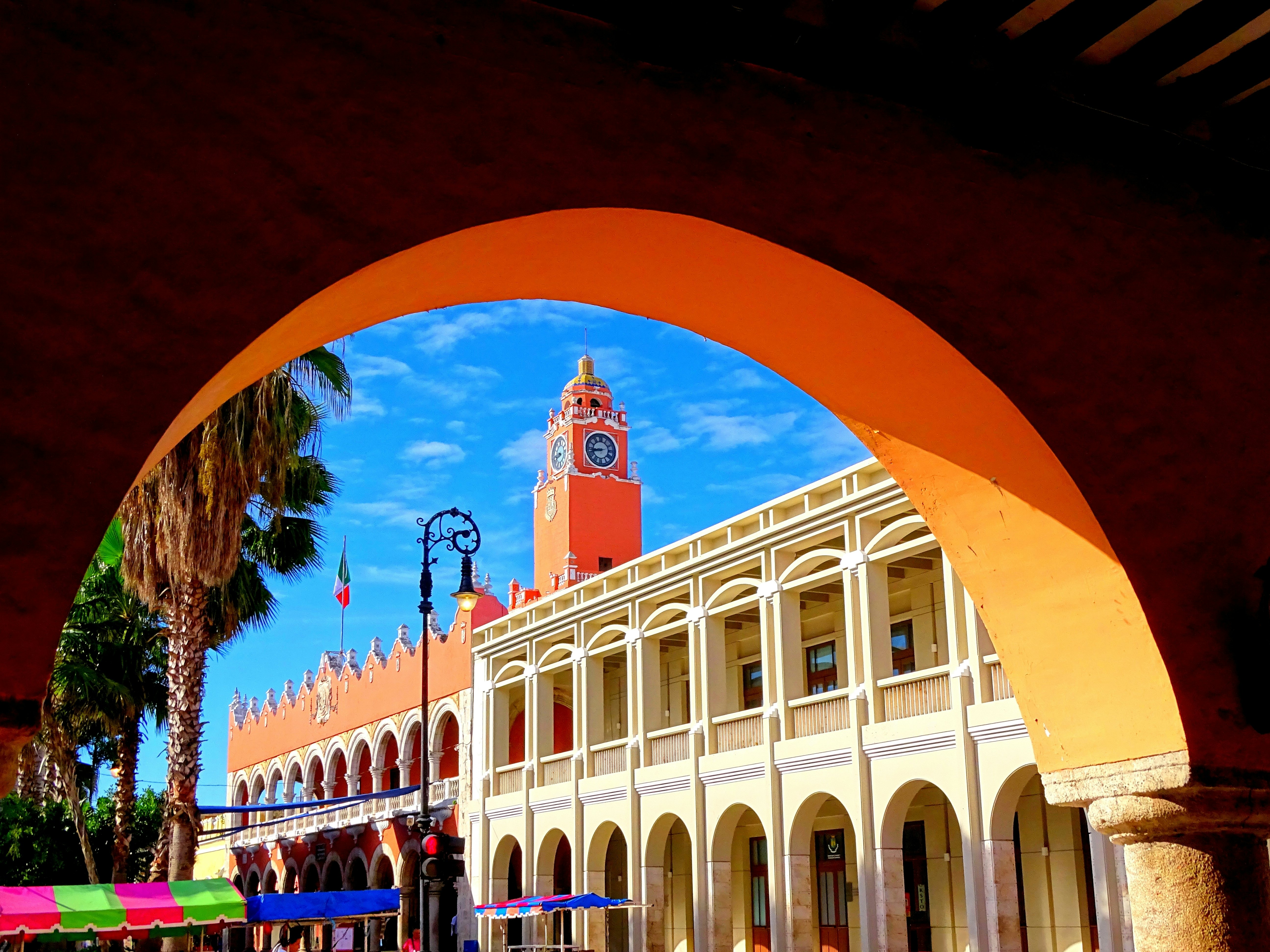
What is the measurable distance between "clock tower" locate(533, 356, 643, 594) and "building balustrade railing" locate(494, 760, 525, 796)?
11.0m

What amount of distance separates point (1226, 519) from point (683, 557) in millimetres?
19239

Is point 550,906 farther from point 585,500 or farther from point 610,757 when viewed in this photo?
point 585,500

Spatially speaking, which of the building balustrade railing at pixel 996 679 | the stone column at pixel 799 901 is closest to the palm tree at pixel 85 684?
the stone column at pixel 799 901

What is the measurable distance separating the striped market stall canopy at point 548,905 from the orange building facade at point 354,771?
184 centimetres

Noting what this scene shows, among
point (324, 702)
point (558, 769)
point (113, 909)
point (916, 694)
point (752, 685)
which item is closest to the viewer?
point (113, 909)

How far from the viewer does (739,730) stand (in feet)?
A: 71.9

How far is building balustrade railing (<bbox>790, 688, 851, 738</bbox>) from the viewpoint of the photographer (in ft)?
64.3

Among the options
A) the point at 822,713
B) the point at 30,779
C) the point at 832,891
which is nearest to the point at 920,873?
the point at 832,891

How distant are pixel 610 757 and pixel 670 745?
2.12 m

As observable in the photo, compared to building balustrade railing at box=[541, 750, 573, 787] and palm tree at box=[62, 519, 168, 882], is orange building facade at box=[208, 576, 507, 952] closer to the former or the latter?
building balustrade railing at box=[541, 750, 573, 787]

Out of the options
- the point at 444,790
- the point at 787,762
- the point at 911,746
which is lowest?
the point at 444,790

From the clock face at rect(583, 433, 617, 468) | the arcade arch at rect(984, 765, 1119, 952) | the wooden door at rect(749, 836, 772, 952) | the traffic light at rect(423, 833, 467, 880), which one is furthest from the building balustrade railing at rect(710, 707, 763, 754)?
the clock face at rect(583, 433, 617, 468)

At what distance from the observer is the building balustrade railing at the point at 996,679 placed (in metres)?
16.9

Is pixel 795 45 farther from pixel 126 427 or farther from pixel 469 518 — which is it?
pixel 469 518
